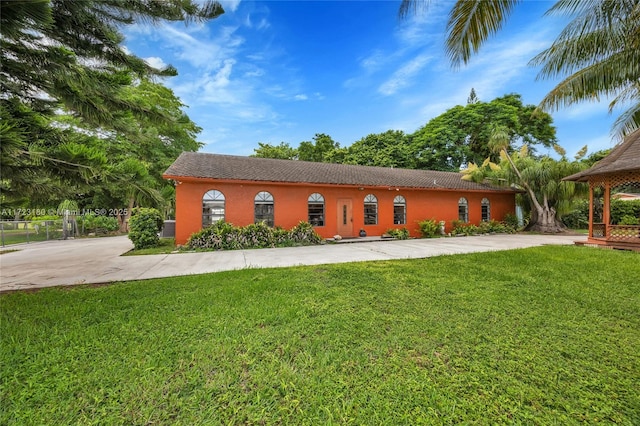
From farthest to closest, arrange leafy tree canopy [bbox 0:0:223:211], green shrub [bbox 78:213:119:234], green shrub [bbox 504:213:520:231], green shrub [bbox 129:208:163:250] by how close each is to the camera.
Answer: green shrub [bbox 78:213:119:234]
green shrub [bbox 504:213:520:231]
green shrub [bbox 129:208:163:250]
leafy tree canopy [bbox 0:0:223:211]

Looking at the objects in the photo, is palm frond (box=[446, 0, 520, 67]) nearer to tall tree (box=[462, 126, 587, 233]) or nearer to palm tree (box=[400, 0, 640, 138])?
palm tree (box=[400, 0, 640, 138])

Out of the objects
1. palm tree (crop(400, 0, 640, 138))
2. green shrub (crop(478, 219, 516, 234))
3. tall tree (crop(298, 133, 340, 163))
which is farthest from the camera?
tall tree (crop(298, 133, 340, 163))

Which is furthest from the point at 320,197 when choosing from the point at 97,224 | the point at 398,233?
the point at 97,224

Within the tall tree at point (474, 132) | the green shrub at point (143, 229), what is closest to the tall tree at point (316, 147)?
the tall tree at point (474, 132)

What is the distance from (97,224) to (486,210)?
85.6ft

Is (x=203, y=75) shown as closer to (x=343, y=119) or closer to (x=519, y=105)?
(x=343, y=119)

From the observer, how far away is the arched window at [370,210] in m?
13.9

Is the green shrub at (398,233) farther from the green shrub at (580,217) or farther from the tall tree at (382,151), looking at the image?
the tall tree at (382,151)

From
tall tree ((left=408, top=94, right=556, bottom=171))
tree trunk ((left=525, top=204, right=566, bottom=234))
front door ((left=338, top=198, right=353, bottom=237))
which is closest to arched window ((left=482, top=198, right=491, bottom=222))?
tree trunk ((left=525, top=204, right=566, bottom=234))

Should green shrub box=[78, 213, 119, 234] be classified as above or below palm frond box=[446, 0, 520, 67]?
below

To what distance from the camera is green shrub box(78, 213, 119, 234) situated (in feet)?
55.0

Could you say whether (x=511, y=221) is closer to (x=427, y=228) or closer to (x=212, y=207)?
(x=427, y=228)

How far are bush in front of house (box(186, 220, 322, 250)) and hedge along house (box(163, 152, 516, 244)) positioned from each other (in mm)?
748

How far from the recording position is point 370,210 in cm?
1397
